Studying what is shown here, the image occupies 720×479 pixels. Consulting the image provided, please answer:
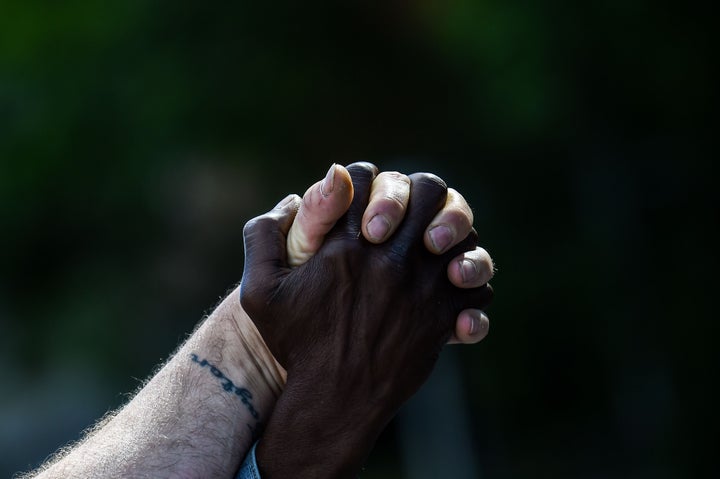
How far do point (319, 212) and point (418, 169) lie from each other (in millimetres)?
6792

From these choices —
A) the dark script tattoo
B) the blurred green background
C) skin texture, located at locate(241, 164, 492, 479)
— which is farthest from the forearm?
the blurred green background

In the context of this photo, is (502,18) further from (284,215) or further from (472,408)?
(284,215)

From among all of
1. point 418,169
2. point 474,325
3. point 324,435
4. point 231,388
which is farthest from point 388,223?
point 418,169

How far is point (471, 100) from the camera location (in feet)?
29.0

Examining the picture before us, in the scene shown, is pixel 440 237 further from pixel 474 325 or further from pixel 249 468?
pixel 249 468

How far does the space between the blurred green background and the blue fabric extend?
5584 millimetres

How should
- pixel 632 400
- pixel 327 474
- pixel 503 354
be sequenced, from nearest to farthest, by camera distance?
pixel 327 474 < pixel 632 400 < pixel 503 354

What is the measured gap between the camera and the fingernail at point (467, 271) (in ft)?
6.87

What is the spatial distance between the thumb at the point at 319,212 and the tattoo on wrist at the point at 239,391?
0.39m

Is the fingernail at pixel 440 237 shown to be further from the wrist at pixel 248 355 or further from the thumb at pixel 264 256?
the wrist at pixel 248 355

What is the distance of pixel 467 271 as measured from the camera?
2.10 metres

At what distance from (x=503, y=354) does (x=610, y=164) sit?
8.15 ft

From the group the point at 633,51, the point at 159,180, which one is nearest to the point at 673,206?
the point at 633,51

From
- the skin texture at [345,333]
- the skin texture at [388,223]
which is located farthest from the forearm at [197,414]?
the skin texture at [388,223]
